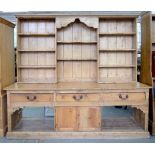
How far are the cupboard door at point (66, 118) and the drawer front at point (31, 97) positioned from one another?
0.59 feet

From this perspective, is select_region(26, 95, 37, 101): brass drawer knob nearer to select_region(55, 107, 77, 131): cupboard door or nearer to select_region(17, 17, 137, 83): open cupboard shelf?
select_region(55, 107, 77, 131): cupboard door

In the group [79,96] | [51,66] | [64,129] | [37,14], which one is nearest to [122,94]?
[79,96]

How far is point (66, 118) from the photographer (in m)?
3.10

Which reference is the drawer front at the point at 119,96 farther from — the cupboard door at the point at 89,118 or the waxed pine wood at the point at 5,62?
the waxed pine wood at the point at 5,62

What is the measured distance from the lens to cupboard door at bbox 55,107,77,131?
121 inches

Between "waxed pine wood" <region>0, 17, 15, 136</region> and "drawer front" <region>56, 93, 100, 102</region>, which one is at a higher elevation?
"waxed pine wood" <region>0, 17, 15, 136</region>

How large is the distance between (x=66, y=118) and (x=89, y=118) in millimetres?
292

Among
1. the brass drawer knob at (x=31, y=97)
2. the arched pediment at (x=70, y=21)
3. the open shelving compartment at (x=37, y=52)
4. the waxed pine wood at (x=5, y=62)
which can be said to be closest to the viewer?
the brass drawer knob at (x=31, y=97)

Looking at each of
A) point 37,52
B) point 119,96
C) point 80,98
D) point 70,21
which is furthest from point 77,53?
point 119,96

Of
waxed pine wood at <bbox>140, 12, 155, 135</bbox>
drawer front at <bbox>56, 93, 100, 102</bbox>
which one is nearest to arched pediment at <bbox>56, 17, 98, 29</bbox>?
waxed pine wood at <bbox>140, 12, 155, 135</bbox>

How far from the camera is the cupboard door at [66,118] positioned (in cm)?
308

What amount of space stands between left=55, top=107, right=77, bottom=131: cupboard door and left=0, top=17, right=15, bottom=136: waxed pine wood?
71 centimetres

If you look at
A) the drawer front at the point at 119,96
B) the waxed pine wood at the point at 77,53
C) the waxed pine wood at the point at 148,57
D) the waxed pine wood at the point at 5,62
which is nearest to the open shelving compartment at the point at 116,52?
the waxed pine wood at the point at 77,53

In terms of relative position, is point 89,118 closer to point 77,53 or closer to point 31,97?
point 31,97
